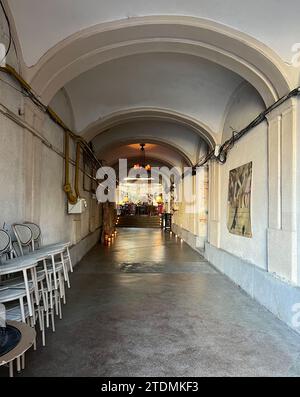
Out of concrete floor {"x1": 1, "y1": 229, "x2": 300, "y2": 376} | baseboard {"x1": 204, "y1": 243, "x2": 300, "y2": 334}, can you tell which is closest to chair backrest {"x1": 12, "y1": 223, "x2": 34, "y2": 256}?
concrete floor {"x1": 1, "y1": 229, "x2": 300, "y2": 376}

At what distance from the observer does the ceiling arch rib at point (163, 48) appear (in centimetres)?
356

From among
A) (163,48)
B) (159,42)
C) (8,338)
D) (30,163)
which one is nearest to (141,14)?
(159,42)

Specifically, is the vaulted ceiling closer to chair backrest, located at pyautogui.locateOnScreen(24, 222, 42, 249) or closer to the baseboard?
chair backrest, located at pyautogui.locateOnScreen(24, 222, 42, 249)

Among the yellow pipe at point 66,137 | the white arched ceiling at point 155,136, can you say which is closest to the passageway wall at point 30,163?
the yellow pipe at point 66,137

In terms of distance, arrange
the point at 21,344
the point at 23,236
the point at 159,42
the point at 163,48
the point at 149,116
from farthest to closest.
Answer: the point at 149,116, the point at 163,48, the point at 159,42, the point at 23,236, the point at 21,344

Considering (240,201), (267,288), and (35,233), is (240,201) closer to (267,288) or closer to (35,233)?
(267,288)

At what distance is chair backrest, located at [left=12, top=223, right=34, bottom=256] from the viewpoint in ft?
10.5

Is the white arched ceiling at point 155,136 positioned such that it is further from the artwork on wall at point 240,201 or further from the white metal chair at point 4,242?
the white metal chair at point 4,242

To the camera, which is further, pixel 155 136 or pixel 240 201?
pixel 155 136

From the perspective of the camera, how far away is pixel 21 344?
158 cm

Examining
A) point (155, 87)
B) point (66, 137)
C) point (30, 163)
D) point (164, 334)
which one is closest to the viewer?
point (164, 334)

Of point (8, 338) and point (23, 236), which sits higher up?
point (23, 236)

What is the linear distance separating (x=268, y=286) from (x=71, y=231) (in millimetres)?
4270

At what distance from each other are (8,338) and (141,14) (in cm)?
351
